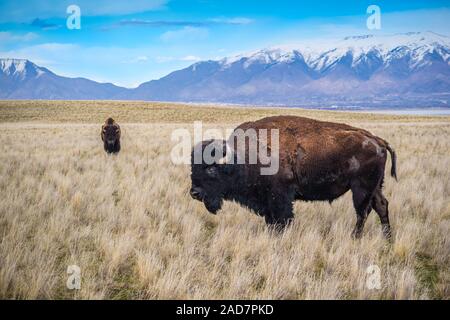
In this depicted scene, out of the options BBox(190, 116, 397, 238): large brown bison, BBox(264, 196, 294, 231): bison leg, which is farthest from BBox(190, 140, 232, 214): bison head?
BBox(264, 196, 294, 231): bison leg

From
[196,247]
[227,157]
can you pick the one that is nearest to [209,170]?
[227,157]

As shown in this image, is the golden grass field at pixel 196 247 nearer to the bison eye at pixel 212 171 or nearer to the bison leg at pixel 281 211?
the bison leg at pixel 281 211

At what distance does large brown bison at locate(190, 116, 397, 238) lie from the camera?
5.14 m

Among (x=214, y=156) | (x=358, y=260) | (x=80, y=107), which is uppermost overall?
(x=80, y=107)

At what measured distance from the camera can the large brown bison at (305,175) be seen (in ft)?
16.9

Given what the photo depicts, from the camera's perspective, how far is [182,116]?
67500 mm

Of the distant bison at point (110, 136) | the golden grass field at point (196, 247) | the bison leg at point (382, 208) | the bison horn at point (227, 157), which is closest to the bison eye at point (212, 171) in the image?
the bison horn at point (227, 157)

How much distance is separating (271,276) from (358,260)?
1359 millimetres

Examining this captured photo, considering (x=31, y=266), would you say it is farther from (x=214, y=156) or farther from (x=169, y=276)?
(x=214, y=156)

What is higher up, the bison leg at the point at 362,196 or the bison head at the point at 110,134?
the bison head at the point at 110,134

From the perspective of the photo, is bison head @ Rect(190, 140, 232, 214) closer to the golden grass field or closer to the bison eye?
the bison eye
